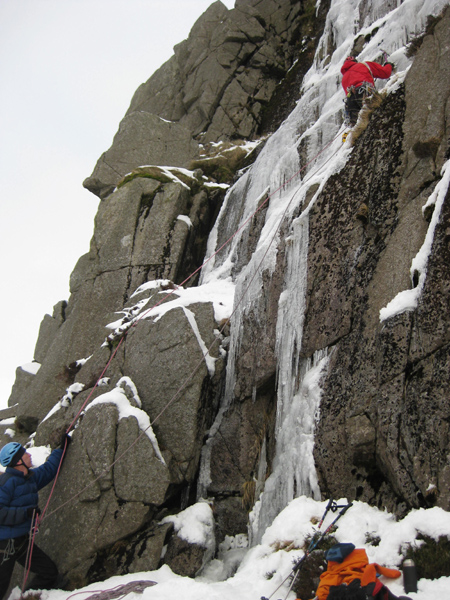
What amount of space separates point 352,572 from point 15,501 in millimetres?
5226

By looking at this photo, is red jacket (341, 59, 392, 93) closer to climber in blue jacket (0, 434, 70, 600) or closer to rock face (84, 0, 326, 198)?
climber in blue jacket (0, 434, 70, 600)

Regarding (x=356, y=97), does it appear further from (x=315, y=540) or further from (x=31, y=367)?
(x=31, y=367)

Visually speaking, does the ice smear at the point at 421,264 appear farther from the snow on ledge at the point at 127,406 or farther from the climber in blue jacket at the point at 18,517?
the climber in blue jacket at the point at 18,517

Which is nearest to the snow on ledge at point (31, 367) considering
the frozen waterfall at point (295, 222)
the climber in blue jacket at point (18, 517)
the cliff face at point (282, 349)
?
the cliff face at point (282, 349)

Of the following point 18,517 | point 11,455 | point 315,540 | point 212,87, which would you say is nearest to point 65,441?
point 11,455

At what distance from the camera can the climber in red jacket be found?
9.28 m

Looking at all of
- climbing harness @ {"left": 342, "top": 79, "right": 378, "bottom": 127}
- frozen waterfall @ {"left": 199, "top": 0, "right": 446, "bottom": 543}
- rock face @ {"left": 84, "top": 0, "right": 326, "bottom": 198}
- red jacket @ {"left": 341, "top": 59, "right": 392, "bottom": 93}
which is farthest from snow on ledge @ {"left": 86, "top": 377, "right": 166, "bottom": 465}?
rock face @ {"left": 84, "top": 0, "right": 326, "bottom": 198}

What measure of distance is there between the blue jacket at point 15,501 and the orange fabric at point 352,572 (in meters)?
4.77

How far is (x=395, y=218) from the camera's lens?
6.90 meters

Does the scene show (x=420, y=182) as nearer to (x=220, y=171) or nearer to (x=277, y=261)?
(x=277, y=261)

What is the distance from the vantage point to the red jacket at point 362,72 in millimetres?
9430

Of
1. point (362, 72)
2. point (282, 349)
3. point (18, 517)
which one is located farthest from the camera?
point (362, 72)

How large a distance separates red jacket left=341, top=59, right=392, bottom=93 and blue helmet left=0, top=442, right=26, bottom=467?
908 centimetres

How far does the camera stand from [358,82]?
940cm
